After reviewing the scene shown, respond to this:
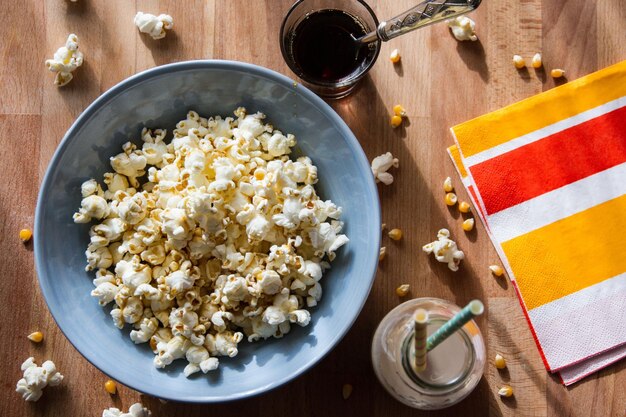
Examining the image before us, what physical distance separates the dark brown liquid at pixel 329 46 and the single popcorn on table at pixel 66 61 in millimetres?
429

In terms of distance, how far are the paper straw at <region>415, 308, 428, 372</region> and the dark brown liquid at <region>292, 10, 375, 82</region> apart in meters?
0.51

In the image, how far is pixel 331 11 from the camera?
1273mm

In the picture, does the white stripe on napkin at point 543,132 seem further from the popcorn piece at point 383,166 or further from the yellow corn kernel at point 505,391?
the yellow corn kernel at point 505,391

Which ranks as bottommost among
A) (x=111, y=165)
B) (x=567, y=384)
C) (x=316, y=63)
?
(x=567, y=384)

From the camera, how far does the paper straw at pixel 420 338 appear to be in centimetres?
91

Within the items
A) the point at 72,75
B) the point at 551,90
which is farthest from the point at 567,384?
the point at 72,75

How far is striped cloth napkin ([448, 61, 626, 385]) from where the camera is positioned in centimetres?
131

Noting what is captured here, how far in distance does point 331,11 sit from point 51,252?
0.68m

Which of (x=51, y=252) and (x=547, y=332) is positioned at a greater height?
(x=51, y=252)

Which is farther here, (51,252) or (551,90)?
(551,90)

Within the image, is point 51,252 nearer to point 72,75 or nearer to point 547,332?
point 72,75

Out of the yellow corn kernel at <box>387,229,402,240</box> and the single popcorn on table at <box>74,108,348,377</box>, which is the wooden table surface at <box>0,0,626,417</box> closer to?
the yellow corn kernel at <box>387,229,402,240</box>

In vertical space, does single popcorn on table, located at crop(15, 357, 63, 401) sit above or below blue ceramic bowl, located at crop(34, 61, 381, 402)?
below

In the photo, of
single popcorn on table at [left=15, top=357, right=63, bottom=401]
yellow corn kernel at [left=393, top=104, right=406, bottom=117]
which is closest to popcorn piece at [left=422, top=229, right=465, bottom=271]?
yellow corn kernel at [left=393, top=104, right=406, bottom=117]
